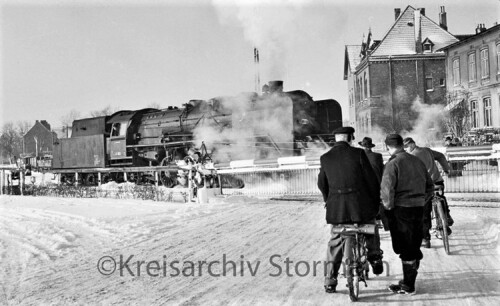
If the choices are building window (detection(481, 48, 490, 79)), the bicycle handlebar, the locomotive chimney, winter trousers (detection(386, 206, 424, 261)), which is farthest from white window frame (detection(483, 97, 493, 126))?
the bicycle handlebar

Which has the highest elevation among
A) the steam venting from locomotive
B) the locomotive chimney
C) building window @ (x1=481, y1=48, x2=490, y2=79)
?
building window @ (x1=481, y1=48, x2=490, y2=79)

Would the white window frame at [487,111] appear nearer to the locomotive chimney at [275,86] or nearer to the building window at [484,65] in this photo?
the building window at [484,65]

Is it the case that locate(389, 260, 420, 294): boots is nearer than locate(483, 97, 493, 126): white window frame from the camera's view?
Yes

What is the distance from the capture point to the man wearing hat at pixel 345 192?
19.0 feet

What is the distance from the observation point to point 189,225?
11016mm

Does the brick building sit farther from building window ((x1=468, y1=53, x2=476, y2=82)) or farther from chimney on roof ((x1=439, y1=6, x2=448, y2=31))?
building window ((x1=468, y1=53, x2=476, y2=82))

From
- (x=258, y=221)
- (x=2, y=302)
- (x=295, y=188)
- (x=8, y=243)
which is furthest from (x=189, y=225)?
(x=295, y=188)

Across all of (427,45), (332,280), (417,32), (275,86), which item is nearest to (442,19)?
(417,32)

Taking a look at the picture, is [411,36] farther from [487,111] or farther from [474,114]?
[487,111]

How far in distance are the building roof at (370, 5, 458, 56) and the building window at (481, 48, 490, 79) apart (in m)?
13.1

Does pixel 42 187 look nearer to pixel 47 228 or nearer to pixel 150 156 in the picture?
pixel 150 156

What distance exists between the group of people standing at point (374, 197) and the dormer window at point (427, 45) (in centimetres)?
4327

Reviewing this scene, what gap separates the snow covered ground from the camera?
5.76m

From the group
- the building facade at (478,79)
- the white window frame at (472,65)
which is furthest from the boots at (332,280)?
the white window frame at (472,65)
